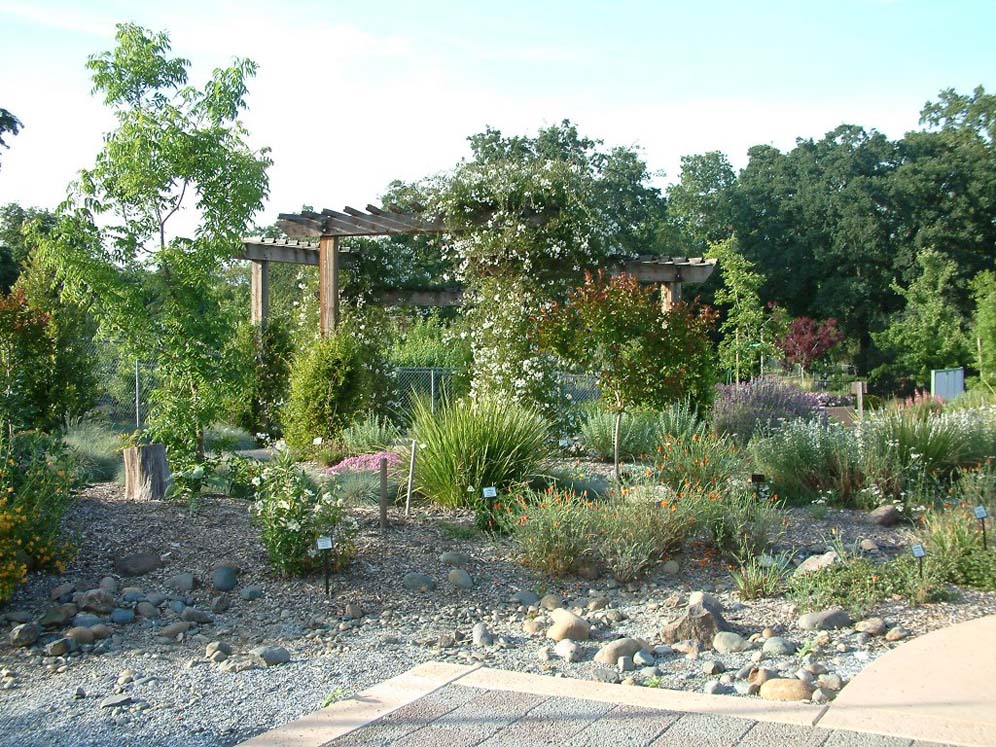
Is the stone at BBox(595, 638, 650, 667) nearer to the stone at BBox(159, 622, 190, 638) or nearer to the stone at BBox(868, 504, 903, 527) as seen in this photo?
the stone at BBox(159, 622, 190, 638)

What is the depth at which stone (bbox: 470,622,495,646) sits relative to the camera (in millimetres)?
5527

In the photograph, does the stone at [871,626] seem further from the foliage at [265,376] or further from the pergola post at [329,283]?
the foliage at [265,376]

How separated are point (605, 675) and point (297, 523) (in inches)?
95.5

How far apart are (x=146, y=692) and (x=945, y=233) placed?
34903 mm

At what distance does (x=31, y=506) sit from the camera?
6512 millimetres

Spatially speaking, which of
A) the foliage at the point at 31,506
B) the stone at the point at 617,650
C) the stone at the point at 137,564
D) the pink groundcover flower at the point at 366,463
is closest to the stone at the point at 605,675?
the stone at the point at 617,650

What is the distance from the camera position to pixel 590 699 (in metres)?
4.29

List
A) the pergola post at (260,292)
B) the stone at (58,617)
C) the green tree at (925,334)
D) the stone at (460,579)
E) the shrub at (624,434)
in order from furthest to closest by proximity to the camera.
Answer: the green tree at (925,334), the pergola post at (260,292), the shrub at (624,434), the stone at (460,579), the stone at (58,617)

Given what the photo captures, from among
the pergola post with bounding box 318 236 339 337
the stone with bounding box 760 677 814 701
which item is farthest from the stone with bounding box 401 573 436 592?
the pergola post with bounding box 318 236 339 337

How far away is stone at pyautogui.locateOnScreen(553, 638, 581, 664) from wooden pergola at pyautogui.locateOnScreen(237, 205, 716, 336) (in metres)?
7.95

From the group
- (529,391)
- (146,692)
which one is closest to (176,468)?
(146,692)

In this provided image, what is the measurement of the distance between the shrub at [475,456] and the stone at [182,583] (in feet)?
7.84

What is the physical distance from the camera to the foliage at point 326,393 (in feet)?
40.8

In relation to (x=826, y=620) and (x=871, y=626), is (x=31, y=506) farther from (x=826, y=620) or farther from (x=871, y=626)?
(x=871, y=626)
